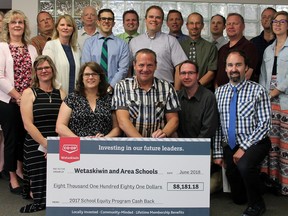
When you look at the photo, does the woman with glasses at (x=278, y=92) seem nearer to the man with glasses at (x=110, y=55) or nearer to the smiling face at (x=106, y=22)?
the man with glasses at (x=110, y=55)

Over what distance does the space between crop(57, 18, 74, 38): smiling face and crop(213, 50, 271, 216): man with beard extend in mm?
1605

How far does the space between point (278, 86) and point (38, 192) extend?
8.46 feet

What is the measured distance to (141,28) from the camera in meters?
5.31

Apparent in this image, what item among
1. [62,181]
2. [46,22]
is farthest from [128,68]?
[62,181]

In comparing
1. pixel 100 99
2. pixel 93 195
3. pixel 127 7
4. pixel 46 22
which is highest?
pixel 127 7

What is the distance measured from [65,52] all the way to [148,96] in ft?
3.61

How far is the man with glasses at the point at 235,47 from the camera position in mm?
3936

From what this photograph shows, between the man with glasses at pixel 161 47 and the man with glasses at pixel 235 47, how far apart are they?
425 mm

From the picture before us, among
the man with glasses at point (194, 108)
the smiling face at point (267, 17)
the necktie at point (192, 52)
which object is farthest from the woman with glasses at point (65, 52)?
the smiling face at point (267, 17)

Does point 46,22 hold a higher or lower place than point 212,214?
higher

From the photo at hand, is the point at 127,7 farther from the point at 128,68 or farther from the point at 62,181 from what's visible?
the point at 62,181

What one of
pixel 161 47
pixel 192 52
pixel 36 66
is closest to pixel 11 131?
pixel 36 66

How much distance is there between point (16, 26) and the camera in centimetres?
361

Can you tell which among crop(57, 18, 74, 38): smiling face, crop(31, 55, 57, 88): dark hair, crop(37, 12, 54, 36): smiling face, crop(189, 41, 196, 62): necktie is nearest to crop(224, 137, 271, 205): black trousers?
crop(189, 41, 196, 62): necktie
